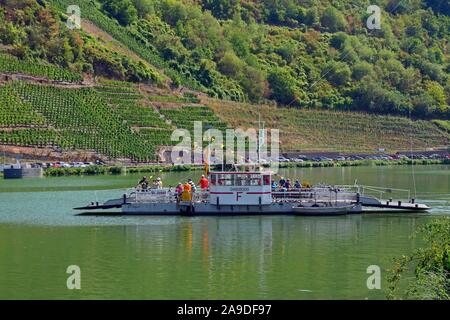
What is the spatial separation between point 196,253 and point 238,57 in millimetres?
129252

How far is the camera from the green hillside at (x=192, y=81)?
431 feet

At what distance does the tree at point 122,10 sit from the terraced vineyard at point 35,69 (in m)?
33.8

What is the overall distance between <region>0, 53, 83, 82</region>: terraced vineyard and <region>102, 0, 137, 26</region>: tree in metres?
33.8

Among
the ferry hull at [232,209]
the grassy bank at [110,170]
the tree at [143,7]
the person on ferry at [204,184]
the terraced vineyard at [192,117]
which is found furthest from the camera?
the tree at [143,7]

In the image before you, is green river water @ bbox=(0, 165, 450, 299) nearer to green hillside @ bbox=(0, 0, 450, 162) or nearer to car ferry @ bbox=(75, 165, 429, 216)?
car ferry @ bbox=(75, 165, 429, 216)

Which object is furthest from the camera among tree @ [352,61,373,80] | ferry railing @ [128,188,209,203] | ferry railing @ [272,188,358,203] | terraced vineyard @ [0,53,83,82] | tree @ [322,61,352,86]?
tree @ [352,61,373,80]

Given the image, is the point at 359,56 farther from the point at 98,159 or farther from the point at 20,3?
the point at 98,159

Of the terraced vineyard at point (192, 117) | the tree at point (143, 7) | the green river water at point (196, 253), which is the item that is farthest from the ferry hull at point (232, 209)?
the tree at point (143, 7)

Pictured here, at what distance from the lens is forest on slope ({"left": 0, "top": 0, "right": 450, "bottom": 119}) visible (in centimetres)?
14675

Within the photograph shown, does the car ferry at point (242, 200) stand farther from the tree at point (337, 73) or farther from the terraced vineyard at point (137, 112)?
the tree at point (337, 73)

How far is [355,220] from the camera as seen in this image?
63812 millimetres

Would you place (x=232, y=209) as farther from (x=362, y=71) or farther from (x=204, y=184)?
(x=362, y=71)

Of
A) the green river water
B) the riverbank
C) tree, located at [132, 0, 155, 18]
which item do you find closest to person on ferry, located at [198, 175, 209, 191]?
the green river water
